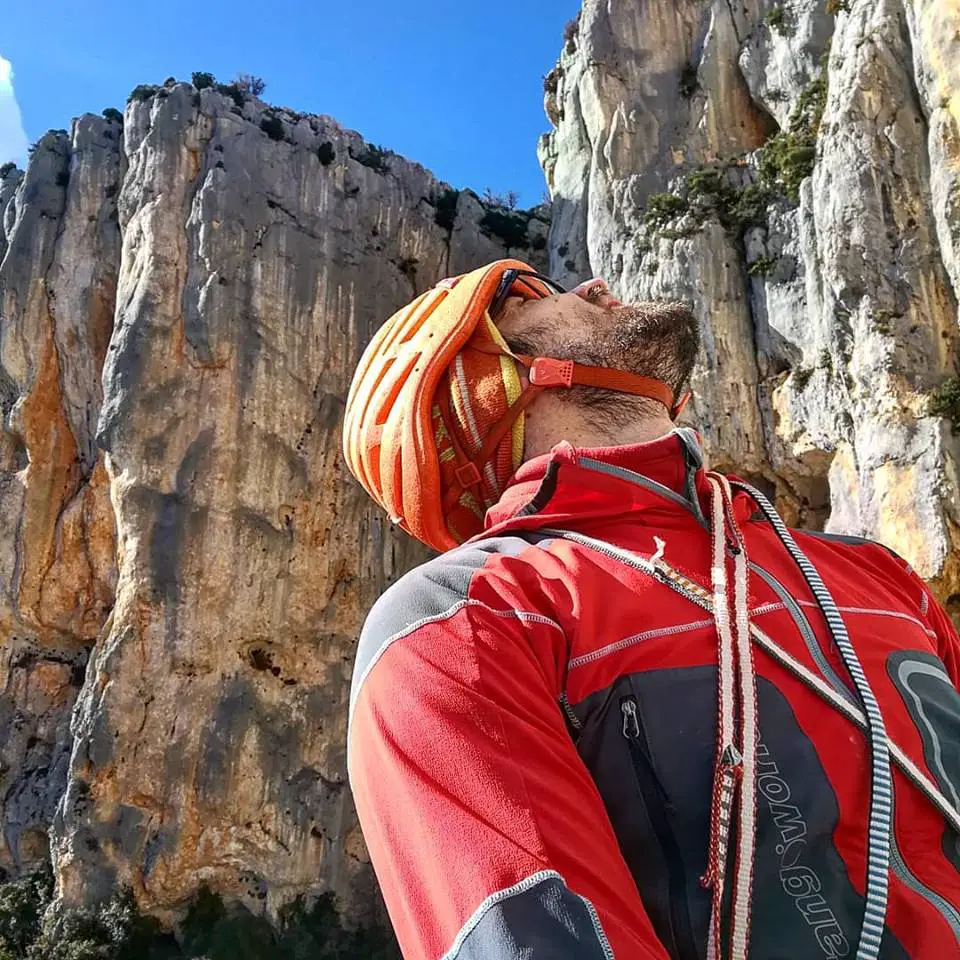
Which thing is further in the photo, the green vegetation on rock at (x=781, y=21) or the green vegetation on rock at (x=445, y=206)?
the green vegetation on rock at (x=445, y=206)

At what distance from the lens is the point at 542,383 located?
5.08 ft

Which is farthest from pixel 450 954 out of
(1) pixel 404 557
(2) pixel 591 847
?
(1) pixel 404 557

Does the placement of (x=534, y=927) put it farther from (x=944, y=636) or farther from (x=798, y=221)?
(x=798, y=221)

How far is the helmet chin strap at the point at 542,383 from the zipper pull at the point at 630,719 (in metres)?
0.69

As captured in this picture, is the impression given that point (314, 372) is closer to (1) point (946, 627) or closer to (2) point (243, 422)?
(2) point (243, 422)

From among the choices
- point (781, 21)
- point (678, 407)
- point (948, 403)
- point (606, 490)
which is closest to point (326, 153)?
point (781, 21)

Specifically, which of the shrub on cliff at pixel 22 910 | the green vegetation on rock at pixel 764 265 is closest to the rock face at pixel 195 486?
the shrub on cliff at pixel 22 910

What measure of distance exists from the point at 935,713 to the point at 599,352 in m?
0.91

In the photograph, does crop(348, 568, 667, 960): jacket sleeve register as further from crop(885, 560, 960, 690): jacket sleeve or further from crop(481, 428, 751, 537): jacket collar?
crop(885, 560, 960, 690): jacket sleeve

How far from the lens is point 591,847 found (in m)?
0.81

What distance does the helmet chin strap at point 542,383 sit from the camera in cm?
156

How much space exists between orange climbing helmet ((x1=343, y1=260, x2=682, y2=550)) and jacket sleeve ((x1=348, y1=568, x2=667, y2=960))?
0.64 m

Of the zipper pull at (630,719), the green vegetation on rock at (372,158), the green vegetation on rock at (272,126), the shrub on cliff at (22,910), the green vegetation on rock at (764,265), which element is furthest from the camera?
the green vegetation on rock at (372,158)

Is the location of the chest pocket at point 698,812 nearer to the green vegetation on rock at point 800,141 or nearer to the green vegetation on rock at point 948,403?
the green vegetation on rock at point 948,403
